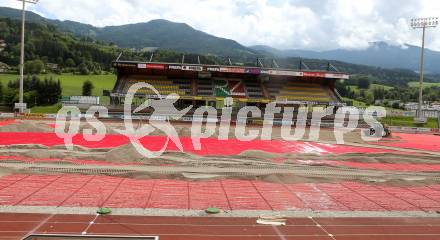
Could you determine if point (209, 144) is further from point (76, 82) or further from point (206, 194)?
point (76, 82)

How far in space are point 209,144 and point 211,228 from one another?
1898 centimetres

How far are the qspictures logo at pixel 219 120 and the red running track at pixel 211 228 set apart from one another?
73.8ft

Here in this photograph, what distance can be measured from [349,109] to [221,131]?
27.5 metres

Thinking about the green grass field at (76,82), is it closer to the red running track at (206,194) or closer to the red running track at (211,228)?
the red running track at (206,194)

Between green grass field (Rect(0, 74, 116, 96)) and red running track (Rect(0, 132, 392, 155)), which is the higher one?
green grass field (Rect(0, 74, 116, 96))

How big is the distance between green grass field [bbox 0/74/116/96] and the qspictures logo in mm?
32377

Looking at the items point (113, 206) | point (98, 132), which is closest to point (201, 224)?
point (113, 206)

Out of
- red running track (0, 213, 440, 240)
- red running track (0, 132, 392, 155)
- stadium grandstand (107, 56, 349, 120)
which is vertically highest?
stadium grandstand (107, 56, 349, 120)

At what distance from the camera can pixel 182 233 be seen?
36.2 feet

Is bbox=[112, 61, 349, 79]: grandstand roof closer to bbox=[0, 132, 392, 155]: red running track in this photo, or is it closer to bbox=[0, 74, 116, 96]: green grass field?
bbox=[0, 132, 392, 155]: red running track

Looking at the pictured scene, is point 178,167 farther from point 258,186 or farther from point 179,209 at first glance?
point 179,209

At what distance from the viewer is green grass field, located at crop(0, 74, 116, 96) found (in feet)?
277

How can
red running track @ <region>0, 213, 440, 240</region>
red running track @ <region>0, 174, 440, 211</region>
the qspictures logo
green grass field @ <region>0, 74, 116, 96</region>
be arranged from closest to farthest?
red running track @ <region>0, 213, 440, 240</region>
red running track @ <region>0, 174, 440, 211</region>
the qspictures logo
green grass field @ <region>0, 74, 116, 96</region>

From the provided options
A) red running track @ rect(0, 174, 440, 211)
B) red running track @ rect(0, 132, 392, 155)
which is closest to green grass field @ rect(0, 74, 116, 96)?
red running track @ rect(0, 132, 392, 155)
